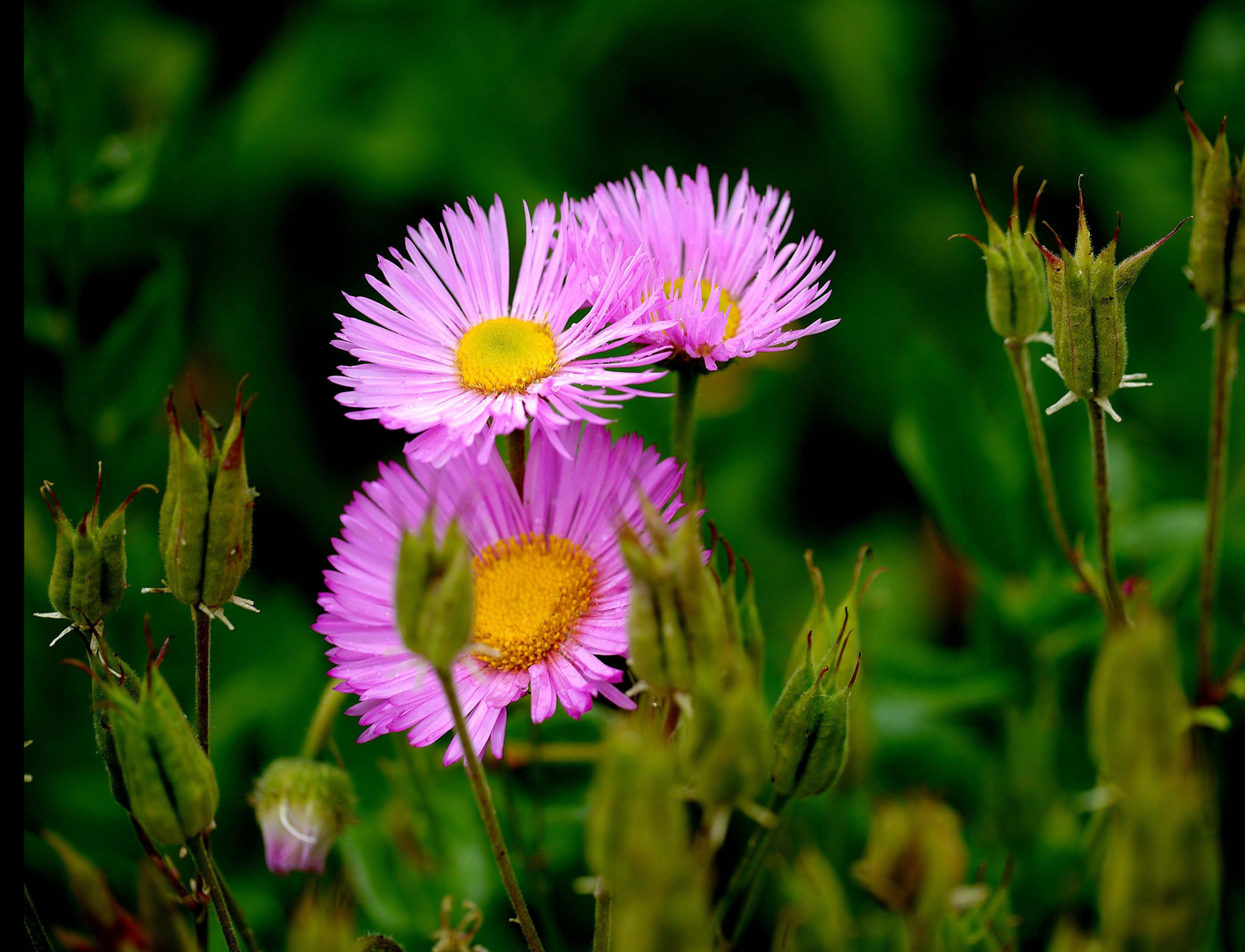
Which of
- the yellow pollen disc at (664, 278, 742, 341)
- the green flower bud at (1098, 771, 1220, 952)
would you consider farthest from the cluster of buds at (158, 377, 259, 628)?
the green flower bud at (1098, 771, 1220, 952)

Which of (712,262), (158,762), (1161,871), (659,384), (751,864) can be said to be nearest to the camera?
(1161,871)

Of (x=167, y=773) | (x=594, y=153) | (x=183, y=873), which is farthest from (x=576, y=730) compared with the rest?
(x=594, y=153)

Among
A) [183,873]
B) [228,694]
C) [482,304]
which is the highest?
[482,304]

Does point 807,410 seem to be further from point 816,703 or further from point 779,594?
point 816,703

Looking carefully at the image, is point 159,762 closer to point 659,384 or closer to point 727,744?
point 727,744

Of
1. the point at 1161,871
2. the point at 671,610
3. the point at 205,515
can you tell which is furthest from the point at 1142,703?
the point at 205,515
